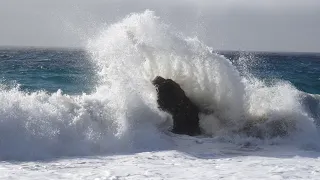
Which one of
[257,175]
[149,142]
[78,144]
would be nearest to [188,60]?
[149,142]

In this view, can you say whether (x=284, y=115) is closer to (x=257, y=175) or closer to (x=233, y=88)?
(x=233, y=88)

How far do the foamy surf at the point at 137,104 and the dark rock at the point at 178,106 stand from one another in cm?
23

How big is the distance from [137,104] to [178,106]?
44.7 inches

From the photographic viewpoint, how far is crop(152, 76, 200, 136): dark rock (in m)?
10.4

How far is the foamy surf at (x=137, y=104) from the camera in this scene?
8555mm

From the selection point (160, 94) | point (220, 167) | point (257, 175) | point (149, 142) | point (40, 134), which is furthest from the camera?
point (160, 94)

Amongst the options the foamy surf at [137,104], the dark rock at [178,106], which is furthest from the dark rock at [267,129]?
the dark rock at [178,106]

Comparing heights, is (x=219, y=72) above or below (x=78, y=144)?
above

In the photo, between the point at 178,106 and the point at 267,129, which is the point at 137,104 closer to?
the point at 178,106

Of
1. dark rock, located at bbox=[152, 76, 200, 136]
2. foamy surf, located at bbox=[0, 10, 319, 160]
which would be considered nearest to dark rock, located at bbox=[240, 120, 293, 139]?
foamy surf, located at bbox=[0, 10, 319, 160]

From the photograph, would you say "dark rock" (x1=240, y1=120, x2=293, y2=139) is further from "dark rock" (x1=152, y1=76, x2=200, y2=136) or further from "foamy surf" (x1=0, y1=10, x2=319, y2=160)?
"dark rock" (x1=152, y1=76, x2=200, y2=136)

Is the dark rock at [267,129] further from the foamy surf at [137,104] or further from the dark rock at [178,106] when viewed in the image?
the dark rock at [178,106]

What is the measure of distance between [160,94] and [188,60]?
153cm

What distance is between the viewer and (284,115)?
11.0m
